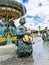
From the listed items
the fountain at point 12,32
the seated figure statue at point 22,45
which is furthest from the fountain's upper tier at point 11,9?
the seated figure statue at point 22,45

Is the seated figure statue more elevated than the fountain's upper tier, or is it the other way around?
the fountain's upper tier

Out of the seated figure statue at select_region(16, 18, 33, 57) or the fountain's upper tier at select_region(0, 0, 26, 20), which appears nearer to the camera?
the seated figure statue at select_region(16, 18, 33, 57)

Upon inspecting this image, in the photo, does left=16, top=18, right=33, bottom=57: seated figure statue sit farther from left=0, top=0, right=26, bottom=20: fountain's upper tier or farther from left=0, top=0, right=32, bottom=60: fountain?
left=0, top=0, right=26, bottom=20: fountain's upper tier

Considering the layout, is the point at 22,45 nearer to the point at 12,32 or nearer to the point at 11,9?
the point at 12,32


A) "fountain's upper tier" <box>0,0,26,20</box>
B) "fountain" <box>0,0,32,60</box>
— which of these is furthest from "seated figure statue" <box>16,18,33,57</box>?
"fountain's upper tier" <box>0,0,26,20</box>

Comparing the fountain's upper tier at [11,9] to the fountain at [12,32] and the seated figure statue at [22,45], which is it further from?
the seated figure statue at [22,45]

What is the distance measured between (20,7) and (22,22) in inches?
63.3

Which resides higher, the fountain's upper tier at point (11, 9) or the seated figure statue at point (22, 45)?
the fountain's upper tier at point (11, 9)

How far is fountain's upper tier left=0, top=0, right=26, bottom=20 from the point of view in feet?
29.6

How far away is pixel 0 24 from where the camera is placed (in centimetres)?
926

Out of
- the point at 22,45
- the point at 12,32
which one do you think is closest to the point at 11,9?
the point at 12,32

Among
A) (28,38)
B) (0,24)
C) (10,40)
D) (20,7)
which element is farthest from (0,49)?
(20,7)

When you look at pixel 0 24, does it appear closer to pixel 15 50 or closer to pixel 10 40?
pixel 10 40

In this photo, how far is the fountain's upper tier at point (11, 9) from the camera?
902cm
